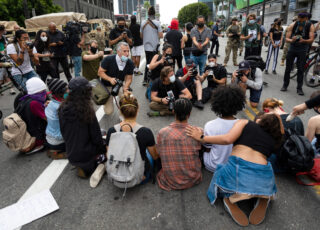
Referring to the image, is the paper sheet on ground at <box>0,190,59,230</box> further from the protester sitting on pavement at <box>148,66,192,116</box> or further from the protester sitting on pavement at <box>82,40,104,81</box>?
the protester sitting on pavement at <box>82,40,104,81</box>

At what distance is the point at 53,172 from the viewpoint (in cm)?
318

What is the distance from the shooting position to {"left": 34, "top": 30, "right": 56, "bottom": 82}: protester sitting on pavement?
5957 millimetres

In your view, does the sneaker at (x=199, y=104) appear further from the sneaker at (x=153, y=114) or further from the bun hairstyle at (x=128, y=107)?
the bun hairstyle at (x=128, y=107)

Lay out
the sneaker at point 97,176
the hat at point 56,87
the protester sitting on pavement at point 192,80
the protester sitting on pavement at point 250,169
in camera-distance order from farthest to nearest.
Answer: the protester sitting on pavement at point 192,80
the hat at point 56,87
the sneaker at point 97,176
the protester sitting on pavement at point 250,169

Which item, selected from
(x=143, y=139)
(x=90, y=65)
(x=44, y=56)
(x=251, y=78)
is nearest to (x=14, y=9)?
(x=44, y=56)

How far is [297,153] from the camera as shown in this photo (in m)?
2.60

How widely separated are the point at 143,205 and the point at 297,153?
6.05 feet

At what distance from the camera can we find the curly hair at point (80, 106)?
2713 millimetres

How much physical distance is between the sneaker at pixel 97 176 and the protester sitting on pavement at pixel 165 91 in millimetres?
2023

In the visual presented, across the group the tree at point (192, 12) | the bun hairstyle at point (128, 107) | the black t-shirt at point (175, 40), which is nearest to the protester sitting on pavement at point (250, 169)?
the bun hairstyle at point (128, 107)

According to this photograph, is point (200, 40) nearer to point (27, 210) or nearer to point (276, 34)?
point (276, 34)

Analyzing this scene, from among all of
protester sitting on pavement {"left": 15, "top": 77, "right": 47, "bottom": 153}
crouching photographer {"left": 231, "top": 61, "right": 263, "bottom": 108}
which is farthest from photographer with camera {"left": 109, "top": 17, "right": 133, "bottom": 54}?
protester sitting on pavement {"left": 15, "top": 77, "right": 47, "bottom": 153}

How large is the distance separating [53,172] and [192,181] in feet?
6.34

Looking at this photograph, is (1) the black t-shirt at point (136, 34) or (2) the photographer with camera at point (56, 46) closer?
(2) the photographer with camera at point (56, 46)
